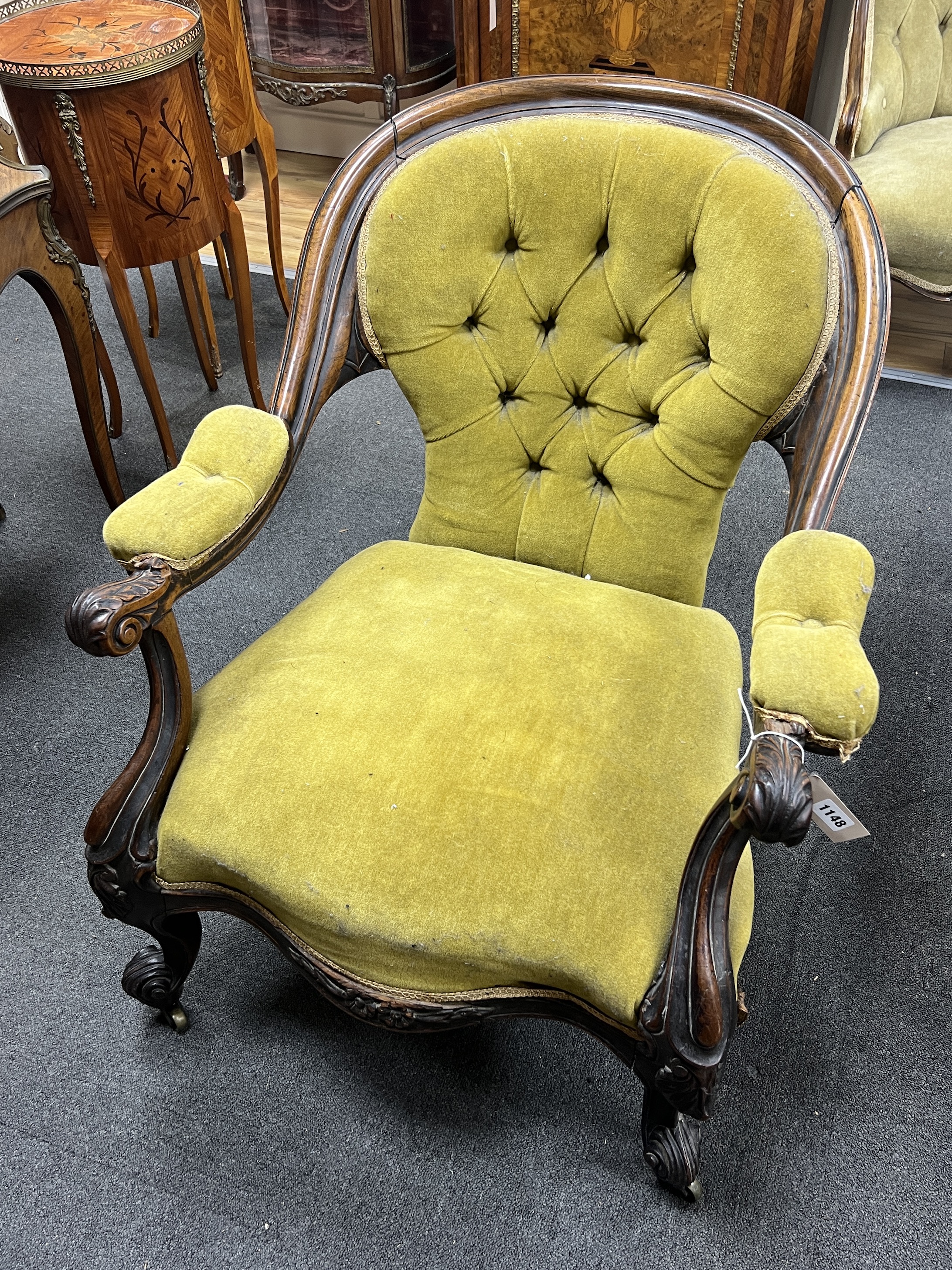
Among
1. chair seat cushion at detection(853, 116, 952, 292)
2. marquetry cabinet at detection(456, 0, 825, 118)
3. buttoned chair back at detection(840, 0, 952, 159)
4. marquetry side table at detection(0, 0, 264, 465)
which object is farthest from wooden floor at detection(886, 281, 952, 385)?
marquetry side table at detection(0, 0, 264, 465)

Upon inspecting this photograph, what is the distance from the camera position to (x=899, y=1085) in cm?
122

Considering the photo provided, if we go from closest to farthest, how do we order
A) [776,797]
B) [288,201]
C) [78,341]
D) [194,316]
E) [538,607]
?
[776,797] → [538,607] → [78,341] → [194,316] → [288,201]

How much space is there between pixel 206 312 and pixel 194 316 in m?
0.07

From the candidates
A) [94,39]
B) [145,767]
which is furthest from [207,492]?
[94,39]

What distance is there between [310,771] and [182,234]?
1.33 m

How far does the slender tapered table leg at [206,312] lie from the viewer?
7.15 feet

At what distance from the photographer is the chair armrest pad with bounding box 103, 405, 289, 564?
1.03 meters

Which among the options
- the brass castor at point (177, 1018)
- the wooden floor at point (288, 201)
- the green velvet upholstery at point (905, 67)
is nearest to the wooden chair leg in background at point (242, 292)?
the wooden floor at point (288, 201)

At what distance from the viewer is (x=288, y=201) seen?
3205 mm

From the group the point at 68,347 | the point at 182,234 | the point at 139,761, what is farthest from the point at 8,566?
the point at 139,761

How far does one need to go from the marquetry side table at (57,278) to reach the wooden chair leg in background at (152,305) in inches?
20.2

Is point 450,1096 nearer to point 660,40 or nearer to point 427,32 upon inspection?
point 660,40

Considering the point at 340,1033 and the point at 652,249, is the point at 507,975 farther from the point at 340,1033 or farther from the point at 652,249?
the point at 652,249

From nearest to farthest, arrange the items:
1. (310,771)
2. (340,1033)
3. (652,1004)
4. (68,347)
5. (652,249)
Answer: (652,1004)
(310,771)
(652,249)
(340,1033)
(68,347)
